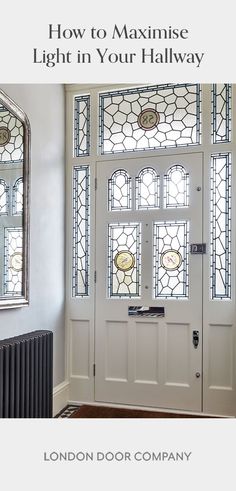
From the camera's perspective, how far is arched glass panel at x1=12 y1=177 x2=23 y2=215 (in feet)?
7.22

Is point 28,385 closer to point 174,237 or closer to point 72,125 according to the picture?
point 174,237

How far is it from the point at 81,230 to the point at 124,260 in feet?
1.40

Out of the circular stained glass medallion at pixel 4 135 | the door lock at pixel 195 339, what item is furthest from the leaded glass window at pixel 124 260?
the circular stained glass medallion at pixel 4 135

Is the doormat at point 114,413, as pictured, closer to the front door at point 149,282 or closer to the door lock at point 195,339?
the front door at point 149,282

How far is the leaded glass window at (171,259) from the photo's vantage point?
2.67 metres

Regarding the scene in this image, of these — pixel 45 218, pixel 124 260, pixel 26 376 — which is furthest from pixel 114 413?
pixel 45 218

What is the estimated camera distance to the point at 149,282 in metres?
2.72

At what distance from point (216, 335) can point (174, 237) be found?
74 centimetres

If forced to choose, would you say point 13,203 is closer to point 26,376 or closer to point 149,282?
point 26,376

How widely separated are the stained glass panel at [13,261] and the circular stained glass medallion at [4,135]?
1.61 ft
